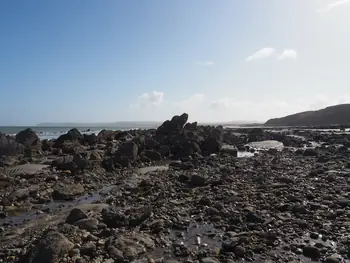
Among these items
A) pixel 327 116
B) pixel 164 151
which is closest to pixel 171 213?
pixel 164 151

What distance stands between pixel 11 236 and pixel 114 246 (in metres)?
3.43

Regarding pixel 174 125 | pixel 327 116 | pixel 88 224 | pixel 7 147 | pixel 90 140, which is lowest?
pixel 88 224

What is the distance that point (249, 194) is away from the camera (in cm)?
1393

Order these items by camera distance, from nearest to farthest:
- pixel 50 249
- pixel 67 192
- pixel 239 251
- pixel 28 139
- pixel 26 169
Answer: pixel 50 249
pixel 239 251
pixel 67 192
pixel 26 169
pixel 28 139

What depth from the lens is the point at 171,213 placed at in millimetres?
11266

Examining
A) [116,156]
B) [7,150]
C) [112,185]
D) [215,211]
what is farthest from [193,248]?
[7,150]

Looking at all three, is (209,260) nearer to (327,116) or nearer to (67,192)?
(67,192)

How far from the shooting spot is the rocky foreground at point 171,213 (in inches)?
315

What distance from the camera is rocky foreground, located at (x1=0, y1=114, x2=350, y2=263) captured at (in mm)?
8000

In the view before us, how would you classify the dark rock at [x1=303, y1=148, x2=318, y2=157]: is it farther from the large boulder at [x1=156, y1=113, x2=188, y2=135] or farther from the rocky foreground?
the large boulder at [x1=156, y1=113, x2=188, y2=135]

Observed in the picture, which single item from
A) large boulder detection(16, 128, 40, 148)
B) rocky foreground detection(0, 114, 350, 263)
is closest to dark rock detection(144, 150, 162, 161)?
rocky foreground detection(0, 114, 350, 263)

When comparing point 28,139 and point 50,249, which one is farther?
point 28,139

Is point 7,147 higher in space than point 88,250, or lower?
higher

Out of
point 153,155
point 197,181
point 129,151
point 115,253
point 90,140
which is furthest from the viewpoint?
point 90,140
